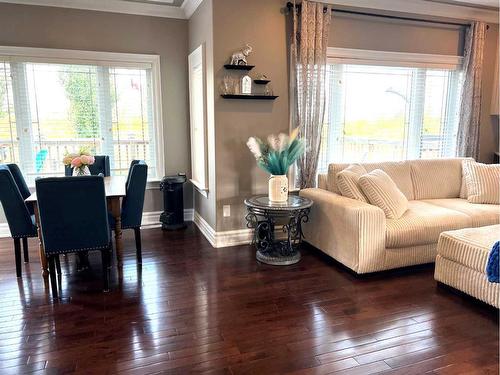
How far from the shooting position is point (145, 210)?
487 centimetres

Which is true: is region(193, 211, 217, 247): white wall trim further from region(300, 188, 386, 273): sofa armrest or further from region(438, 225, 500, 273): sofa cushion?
region(438, 225, 500, 273): sofa cushion

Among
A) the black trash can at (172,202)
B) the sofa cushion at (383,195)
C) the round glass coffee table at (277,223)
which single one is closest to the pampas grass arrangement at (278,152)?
the round glass coffee table at (277,223)

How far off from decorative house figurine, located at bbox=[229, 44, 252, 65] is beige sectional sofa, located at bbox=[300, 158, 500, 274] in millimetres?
1400

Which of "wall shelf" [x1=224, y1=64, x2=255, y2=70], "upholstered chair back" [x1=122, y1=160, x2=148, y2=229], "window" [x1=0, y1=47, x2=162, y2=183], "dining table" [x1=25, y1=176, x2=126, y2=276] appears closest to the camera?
"dining table" [x1=25, y1=176, x2=126, y2=276]

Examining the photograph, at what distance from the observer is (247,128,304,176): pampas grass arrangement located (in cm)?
354

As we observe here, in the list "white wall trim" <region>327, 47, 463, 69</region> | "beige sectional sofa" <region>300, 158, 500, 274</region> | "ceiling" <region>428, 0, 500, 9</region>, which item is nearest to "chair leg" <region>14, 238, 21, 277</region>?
"beige sectional sofa" <region>300, 158, 500, 274</region>

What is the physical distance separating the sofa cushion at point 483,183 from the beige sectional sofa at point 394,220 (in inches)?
4.0

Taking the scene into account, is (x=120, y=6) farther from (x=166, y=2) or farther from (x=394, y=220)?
(x=394, y=220)

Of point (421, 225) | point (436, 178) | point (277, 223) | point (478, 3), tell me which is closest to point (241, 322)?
point (277, 223)

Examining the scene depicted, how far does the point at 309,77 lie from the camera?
12.9ft

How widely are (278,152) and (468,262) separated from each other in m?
1.79

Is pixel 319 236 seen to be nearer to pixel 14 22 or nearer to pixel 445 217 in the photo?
pixel 445 217

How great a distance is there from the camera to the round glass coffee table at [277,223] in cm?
342

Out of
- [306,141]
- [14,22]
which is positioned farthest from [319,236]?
[14,22]
